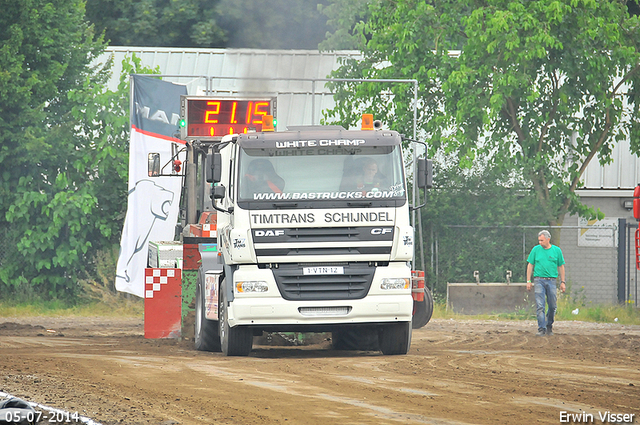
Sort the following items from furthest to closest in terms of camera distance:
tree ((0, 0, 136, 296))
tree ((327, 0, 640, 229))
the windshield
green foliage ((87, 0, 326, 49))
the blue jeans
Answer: green foliage ((87, 0, 326, 49)) < tree ((0, 0, 136, 296)) < tree ((327, 0, 640, 229)) < the blue jeans < the windshield

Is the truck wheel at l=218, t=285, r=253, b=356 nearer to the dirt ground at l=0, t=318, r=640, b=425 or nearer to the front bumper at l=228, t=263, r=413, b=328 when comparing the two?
the dirt ground at l=0, t=318, r=640, b=425

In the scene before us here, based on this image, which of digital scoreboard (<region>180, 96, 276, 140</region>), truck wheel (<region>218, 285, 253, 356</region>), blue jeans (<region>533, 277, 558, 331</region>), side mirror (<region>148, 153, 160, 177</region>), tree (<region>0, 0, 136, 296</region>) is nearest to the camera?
truck wheel (<region>218, 285, 253, 356</region>)

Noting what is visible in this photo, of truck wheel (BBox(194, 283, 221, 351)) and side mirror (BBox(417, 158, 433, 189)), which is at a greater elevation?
side mirror (BBox(417, 158, 433, 189))

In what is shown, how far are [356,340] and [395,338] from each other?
137 centimetres

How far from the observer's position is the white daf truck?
38.0 feet

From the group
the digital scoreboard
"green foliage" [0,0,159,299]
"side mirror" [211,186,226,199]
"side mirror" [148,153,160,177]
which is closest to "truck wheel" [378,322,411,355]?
"side mirror" [211,186,226,199]

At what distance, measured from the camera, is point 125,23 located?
31984 mm

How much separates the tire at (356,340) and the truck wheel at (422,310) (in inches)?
44.4

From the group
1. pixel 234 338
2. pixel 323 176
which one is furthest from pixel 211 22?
pixel 234 338

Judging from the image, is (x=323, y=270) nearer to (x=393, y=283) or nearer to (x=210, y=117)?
(x=393, y=283)

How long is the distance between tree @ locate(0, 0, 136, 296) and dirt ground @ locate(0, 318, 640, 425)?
7747 millimetres

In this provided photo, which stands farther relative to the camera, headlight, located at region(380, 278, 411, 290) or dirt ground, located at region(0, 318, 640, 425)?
headlight, located at region(380, 278, 411, 290)

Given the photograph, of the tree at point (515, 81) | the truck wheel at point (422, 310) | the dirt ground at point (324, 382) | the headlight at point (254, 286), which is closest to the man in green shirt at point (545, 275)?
the dirt ground at point (324, 382)

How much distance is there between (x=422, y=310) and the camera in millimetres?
14664
